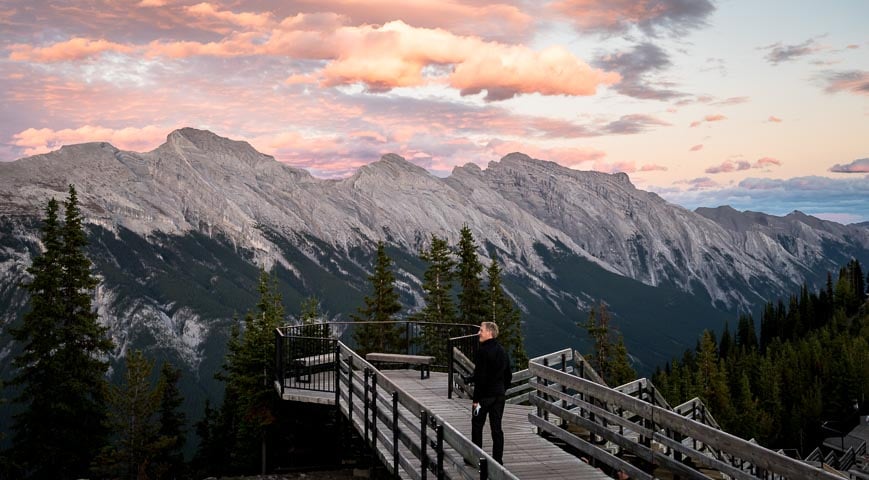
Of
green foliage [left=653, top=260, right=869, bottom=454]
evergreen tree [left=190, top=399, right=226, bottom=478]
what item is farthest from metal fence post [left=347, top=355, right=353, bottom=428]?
green foliage [left=653, top=260, right=869, bottom=454]

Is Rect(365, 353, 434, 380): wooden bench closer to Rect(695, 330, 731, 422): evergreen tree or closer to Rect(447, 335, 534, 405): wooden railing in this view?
Rect(447, 335, 534, 405): wooden railing

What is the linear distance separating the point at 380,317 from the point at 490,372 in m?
42.7

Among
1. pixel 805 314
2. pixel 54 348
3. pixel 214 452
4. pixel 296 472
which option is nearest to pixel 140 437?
pixel 54 348

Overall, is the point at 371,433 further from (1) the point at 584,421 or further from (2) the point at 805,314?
(2) the point at 805,314

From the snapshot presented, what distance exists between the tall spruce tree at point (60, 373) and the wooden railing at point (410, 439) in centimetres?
2139

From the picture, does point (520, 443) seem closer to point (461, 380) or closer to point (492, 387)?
point (492, 387)

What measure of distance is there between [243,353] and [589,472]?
30703 mm

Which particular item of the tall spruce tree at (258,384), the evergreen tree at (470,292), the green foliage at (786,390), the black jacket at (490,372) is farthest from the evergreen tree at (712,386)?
the black jacket at (490,372)

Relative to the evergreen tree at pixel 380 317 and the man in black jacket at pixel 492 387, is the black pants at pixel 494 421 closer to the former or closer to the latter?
the man in black jacket at pixel 492 387

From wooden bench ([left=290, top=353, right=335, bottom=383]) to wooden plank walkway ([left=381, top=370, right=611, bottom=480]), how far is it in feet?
9.30

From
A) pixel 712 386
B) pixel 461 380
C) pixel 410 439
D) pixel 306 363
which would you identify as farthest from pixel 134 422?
pixel 712 386

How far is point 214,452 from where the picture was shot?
60375 millimetres

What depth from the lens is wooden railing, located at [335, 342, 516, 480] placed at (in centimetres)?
989

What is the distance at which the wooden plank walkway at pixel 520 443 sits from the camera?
12.3m
